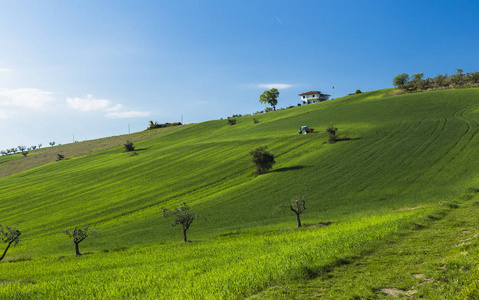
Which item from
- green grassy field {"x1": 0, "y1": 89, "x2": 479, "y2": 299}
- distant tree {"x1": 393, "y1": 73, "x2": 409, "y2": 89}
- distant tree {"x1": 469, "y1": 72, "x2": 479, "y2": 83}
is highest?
distant tree {"x1": 393, "y1": 73, "x2": 409, "y2": 89}

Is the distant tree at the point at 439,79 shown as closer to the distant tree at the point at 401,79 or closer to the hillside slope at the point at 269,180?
the distant tree at the point at 401,79

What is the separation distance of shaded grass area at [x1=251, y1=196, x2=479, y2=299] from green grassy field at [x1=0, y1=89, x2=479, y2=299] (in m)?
1.02

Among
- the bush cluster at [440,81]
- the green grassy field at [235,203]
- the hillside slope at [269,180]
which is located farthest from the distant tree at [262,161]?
the bush cluster at [440,81]

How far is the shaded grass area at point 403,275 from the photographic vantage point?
9.94 meters

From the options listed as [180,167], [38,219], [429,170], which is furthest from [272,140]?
[38,219]

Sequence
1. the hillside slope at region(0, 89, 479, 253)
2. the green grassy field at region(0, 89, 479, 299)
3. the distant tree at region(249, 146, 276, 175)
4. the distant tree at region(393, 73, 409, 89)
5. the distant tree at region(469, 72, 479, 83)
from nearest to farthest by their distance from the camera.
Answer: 1. the green grassy field at region(0, 89, 479, 299)
2. the hillside slope at region(0, 89, 479, 253)
3. the distant tree at region(249, 146, 276, 175)
4. the distant tree at region(469, 72, 479, 83)
5. the distant tree at region(393, 73, 409, 89)

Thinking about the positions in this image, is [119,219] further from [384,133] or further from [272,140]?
[384,133]

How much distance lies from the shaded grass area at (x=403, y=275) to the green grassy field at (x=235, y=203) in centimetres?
102

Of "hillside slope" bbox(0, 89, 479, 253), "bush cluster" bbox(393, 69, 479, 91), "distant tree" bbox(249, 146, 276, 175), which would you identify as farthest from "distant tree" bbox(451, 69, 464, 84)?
"distant tree" bbox(249, 146, 276, 175)

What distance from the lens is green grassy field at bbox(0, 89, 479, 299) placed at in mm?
17041

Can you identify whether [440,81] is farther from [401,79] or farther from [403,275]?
[403,275]

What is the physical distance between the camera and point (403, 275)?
11.3m

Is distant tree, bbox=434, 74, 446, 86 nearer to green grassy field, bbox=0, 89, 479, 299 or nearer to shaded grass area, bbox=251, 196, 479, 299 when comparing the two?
green grassy field, bbox=0, 89, 479, 299

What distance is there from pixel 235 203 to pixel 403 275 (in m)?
43.8
